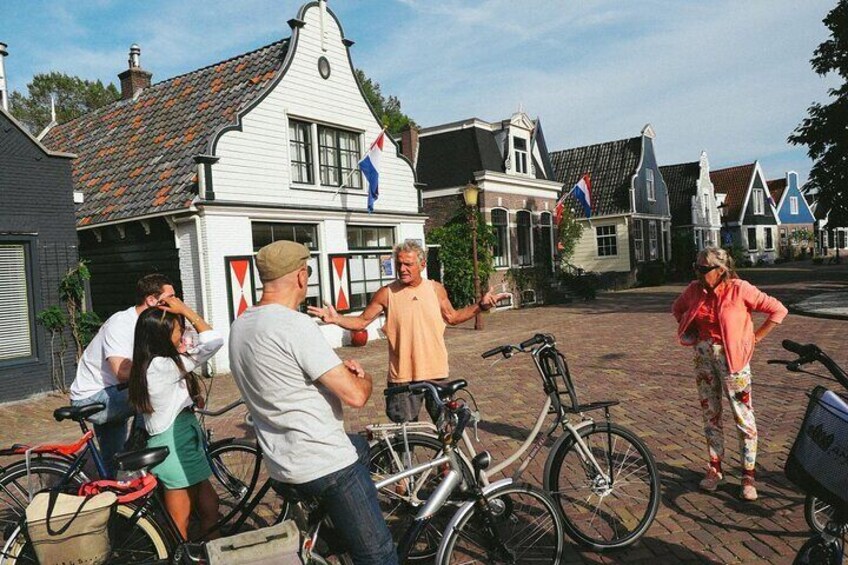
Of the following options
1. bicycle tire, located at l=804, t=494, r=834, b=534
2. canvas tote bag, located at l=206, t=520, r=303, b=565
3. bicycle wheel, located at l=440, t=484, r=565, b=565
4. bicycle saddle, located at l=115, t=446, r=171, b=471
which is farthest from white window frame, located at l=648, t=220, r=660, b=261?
canvas tote bag, located at l=206, t=520, r=303, b=565

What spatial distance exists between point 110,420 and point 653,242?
1236 inches

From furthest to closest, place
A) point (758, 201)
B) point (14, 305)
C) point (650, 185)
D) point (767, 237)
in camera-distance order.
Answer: point (767, 237), point (758, 201), point (650, 185), point (14, 305)

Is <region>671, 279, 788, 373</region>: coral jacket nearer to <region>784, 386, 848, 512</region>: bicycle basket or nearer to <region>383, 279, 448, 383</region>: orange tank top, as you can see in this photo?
<region>784, 386, 848, 512</region>: bicycle basket

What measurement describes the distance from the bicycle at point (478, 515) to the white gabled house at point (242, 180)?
29.6 feet

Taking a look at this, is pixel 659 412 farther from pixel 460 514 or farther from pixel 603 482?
pixel 460 514

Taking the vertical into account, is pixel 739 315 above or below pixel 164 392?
above

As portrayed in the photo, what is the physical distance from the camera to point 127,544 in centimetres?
292

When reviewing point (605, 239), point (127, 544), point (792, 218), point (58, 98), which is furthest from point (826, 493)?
point (792, 218)

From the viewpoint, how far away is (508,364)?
10.2 meters

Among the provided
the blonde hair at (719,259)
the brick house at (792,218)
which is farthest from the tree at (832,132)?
the brick house at (792,218)

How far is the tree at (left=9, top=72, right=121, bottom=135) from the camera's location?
1380 inches

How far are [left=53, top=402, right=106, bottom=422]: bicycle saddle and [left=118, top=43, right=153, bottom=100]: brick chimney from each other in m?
14.2

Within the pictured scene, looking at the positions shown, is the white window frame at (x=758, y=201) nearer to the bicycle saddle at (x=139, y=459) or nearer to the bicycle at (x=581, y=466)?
the bicycle at (x=581, y=466)

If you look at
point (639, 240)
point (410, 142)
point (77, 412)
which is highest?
point (410, 142)
